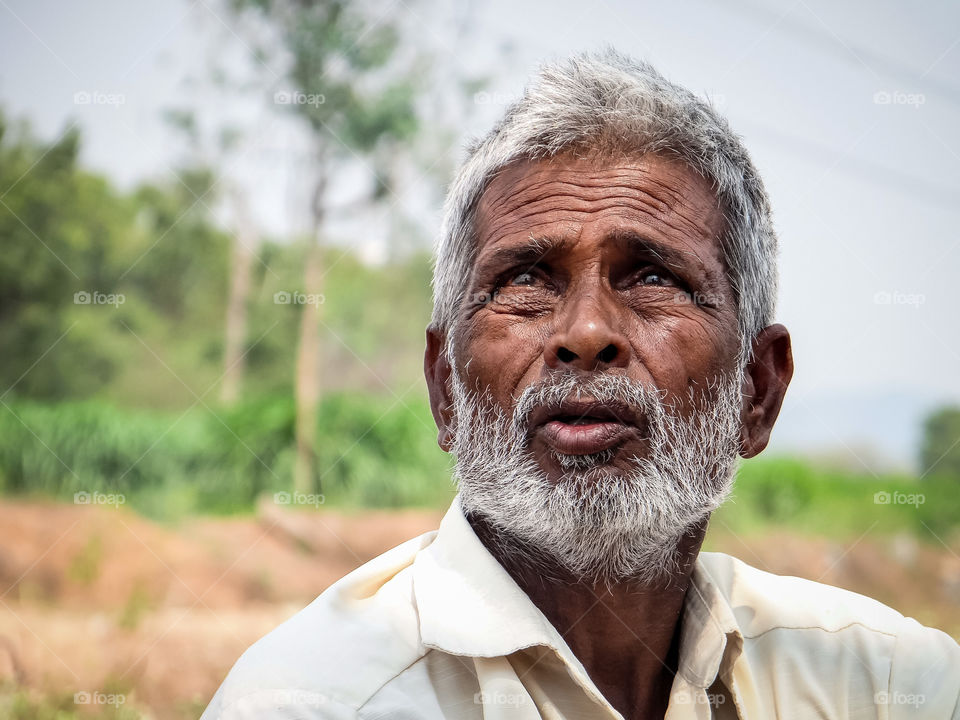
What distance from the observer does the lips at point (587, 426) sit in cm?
178

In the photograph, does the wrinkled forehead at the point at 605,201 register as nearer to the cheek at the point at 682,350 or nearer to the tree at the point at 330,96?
the cheek at the point at 682,350

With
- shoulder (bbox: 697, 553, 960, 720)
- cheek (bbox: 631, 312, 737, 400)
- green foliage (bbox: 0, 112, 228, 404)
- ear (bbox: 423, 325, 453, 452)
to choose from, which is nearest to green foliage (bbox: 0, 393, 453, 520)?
green foliage (bbox: 0, 112, 228, 404)

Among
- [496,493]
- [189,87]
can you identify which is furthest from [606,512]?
[189,87]

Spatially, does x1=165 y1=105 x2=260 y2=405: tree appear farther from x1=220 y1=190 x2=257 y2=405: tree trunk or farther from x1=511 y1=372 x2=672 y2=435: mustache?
x1=511 y1=372 x2=672 y2=435: mustache

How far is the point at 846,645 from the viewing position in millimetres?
2123

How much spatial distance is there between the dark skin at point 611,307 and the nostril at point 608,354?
0.02 m

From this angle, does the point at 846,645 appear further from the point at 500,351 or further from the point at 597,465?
the point at 500,351

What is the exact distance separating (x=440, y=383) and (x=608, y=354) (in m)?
0.60

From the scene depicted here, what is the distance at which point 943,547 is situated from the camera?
428 inches

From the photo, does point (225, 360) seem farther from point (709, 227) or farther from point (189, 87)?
point (709, 227)

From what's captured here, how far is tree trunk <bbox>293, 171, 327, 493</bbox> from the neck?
675 centimetres

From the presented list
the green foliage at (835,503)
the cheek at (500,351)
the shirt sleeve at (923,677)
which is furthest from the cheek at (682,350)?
the green foliage at (835,503)

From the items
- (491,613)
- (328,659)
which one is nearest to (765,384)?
(491,613)

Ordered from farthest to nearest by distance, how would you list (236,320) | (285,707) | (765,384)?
1. (236,320)
2. (765,384)
3. (285,707)
